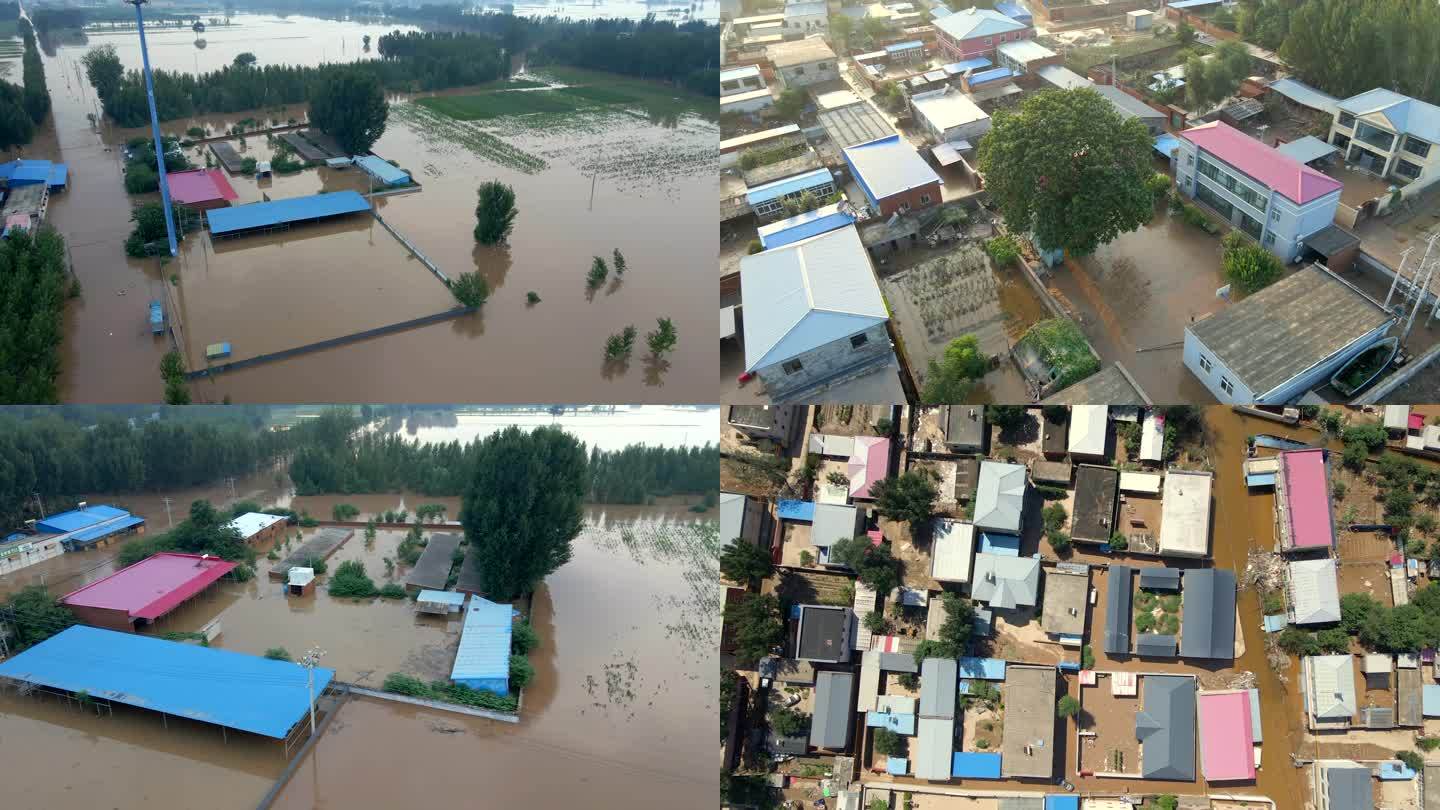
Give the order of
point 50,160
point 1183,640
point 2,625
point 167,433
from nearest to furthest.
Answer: point 1183,640 → point 2,625 → point 167,433 → point 50,160

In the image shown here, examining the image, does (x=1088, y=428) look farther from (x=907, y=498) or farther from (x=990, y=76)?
(x=990, y=76)

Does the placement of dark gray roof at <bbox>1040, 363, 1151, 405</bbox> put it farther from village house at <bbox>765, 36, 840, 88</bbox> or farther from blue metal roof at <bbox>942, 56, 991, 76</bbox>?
village house at <bbox>765, 36, 840, 88</bbox>

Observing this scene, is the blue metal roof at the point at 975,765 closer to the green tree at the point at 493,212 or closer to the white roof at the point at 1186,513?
the white roof at the point at 1186,513

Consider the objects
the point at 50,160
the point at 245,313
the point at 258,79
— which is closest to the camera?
the point at 245,313

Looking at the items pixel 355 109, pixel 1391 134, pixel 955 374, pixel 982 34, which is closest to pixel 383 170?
pixel 355 109

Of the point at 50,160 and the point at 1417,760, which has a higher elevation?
the point at 50,160

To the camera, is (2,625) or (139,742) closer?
(139,742)

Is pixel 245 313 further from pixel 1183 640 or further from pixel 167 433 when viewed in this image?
pixel 1183 640

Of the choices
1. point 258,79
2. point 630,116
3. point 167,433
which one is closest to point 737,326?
point 167,433

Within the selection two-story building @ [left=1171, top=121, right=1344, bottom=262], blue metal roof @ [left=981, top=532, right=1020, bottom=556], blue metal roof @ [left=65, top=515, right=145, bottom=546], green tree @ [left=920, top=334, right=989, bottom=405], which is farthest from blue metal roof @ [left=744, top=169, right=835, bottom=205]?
blue metal roof @ [left=65, top=515, right=145, bottom=546]
